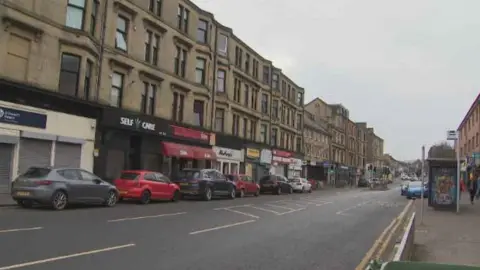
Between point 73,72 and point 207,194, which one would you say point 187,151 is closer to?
point 207,194

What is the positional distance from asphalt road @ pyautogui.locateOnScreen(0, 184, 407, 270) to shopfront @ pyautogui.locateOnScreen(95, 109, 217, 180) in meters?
11.1

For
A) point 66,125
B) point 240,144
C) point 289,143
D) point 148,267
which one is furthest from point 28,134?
point 289,143

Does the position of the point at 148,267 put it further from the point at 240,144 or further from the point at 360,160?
the point at 360,160

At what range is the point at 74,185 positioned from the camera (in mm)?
18344

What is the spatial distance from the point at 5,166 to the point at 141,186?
597cm

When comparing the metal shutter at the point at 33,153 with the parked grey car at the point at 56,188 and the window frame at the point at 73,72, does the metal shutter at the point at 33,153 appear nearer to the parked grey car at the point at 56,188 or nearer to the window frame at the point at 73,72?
the window frame at the point at 73,72

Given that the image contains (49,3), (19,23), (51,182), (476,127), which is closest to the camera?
(51,182)

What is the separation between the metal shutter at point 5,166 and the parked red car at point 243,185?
14.6 metres

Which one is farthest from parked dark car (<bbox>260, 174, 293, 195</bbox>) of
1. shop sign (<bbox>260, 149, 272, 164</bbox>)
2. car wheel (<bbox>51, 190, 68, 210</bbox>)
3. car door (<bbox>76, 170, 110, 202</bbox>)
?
car wheel (<bbox>51, 190, 68, 210</bbox>)

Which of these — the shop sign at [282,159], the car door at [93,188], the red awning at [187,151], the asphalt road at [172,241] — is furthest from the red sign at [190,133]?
the shop sign at [282,159]

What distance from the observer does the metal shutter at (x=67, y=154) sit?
24.4 metres

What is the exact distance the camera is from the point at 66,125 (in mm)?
24781

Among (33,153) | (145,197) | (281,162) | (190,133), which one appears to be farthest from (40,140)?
(281,162)

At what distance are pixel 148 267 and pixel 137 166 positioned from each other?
2373cm
